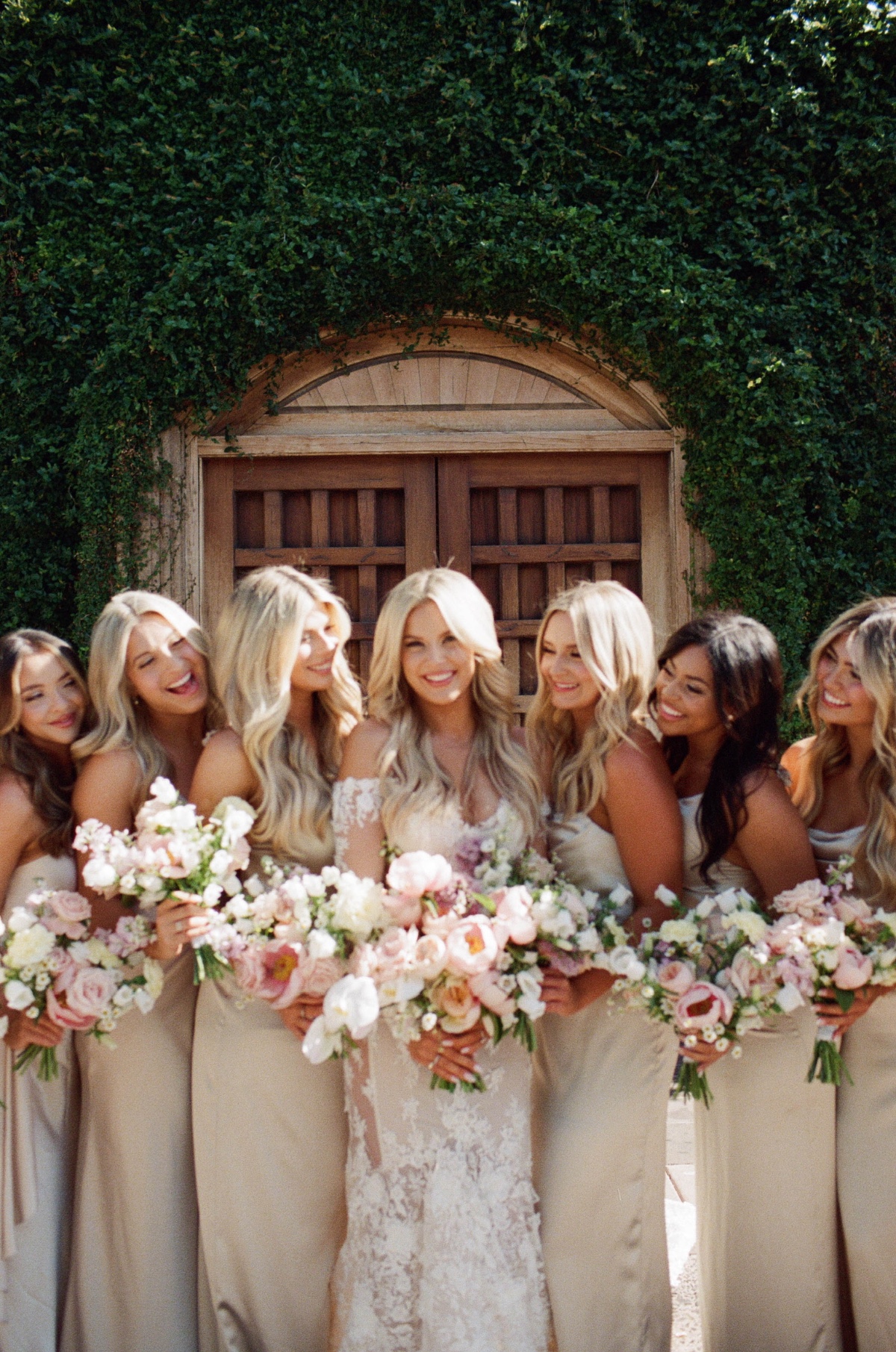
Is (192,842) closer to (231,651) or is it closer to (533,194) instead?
(231,651)

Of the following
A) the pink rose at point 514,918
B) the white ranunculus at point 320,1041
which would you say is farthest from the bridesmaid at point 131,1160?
the pink rose at point 514,918

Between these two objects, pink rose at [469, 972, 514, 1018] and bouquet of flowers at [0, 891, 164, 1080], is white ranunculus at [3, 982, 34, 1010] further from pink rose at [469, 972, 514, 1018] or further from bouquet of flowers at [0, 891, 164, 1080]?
pink rose at [469, 972, 514, 1018]

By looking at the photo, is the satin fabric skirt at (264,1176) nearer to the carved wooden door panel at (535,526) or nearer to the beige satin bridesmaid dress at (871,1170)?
the beige satin bridesmaid dress at (871,1170)

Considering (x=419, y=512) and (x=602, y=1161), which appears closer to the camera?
(x=602, y=1161)

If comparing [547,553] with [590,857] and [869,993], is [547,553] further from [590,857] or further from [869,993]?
[869,993]

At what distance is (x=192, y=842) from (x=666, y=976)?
1.15m

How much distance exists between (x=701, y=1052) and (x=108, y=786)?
5.52 ft

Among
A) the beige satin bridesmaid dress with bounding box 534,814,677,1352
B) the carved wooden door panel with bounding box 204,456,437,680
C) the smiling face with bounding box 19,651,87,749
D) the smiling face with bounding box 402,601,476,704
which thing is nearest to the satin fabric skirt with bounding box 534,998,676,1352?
the beige satin bridesmaid dress with bounding box 534,814,677,1352

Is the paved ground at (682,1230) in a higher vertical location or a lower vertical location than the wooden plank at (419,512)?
lower

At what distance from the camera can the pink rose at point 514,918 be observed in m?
2.71

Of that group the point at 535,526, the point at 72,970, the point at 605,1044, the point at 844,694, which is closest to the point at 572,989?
the point at 605,1044

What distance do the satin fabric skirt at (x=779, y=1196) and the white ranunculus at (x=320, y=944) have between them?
1160 millimetres

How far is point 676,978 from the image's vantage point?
2746 mm

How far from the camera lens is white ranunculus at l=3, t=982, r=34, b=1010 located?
2854 mm
